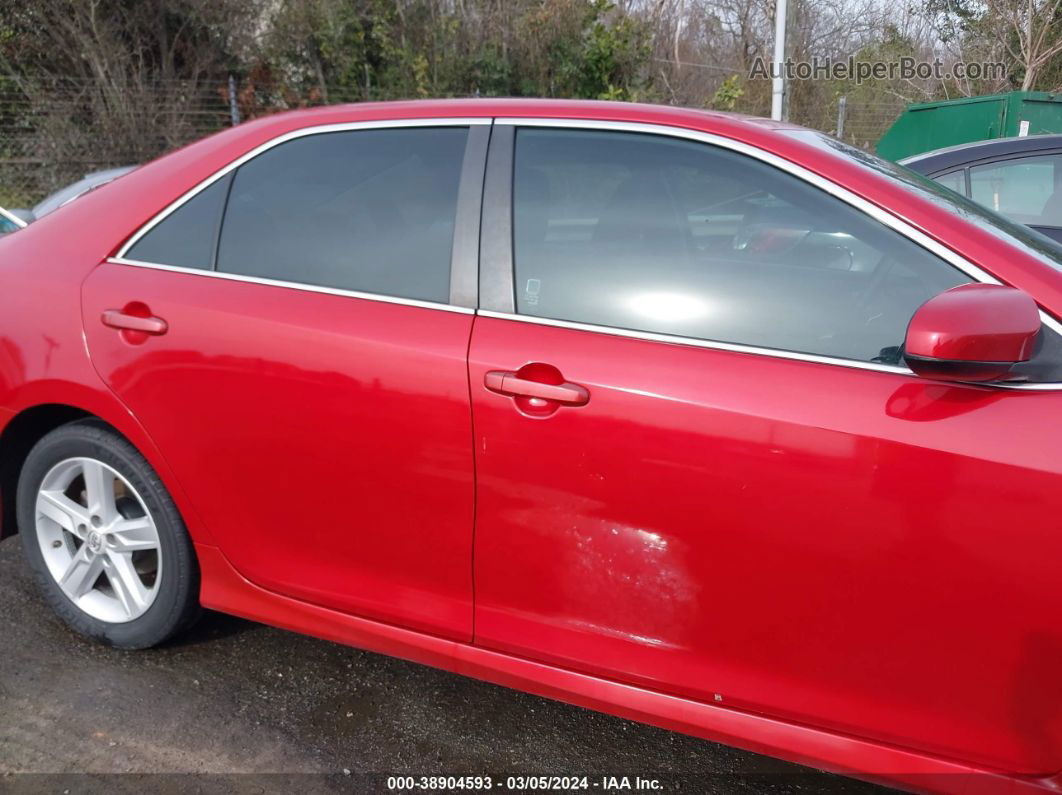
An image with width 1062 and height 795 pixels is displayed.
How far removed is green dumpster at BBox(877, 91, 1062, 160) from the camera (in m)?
10.3

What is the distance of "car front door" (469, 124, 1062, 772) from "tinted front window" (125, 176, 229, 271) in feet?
2.84

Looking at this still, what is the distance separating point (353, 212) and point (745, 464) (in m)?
1.27

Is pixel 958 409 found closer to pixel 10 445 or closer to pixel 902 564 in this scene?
pixel 902 564

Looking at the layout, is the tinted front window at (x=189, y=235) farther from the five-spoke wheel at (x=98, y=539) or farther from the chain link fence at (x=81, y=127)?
the chain link fence at (x=81, y=127)

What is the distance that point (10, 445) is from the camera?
2.89m

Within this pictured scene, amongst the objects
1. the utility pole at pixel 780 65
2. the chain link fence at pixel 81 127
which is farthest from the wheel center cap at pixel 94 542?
the utility pole at pixel 780 65

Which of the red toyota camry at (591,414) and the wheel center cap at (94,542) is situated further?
the wheel center cap at (94,542)

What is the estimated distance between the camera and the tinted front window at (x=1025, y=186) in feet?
18.0

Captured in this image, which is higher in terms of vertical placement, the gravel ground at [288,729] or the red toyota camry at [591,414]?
the red toyota camry at [591,414]

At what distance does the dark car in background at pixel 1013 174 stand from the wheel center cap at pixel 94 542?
193 inches

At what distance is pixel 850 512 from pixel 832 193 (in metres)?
0.72

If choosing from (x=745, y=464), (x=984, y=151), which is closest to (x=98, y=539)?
(x=745, y=464)

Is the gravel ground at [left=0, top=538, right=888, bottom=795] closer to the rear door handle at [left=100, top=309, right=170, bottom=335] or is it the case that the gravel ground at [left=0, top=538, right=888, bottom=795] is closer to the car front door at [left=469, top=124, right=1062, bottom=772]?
the car front door at [left=469, top=124, right=1062, bottom=772]

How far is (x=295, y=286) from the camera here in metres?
2.46
